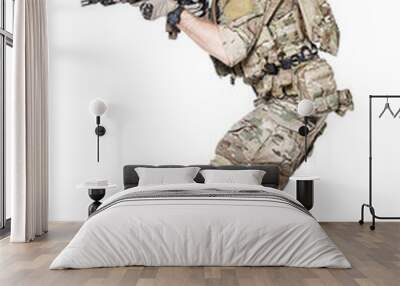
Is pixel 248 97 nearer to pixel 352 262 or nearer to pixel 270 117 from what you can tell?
pixel 270 117

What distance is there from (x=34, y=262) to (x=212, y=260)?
4.81ft

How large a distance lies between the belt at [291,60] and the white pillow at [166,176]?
63.7 inches

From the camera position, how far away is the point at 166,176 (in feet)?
21.1

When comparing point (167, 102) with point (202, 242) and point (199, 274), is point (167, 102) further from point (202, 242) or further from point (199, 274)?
point (199, 274)

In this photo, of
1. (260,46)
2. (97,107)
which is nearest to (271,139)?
(260,46)

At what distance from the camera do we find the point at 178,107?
23.1ft

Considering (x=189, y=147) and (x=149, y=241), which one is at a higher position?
(x=189, y=147)

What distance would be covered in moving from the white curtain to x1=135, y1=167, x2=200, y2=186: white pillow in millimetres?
1128

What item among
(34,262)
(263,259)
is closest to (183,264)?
(263,259)

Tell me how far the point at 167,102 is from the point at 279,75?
1451 millimetres

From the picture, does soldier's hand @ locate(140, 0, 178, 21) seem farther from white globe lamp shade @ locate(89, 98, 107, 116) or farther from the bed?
the bed

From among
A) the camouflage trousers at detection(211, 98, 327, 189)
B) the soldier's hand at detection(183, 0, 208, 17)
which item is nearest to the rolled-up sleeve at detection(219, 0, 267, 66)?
the soldier's hand at detection(183, 0, 208, 17)

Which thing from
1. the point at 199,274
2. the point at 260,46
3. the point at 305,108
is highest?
the point at 260,46

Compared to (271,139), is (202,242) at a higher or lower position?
lower
